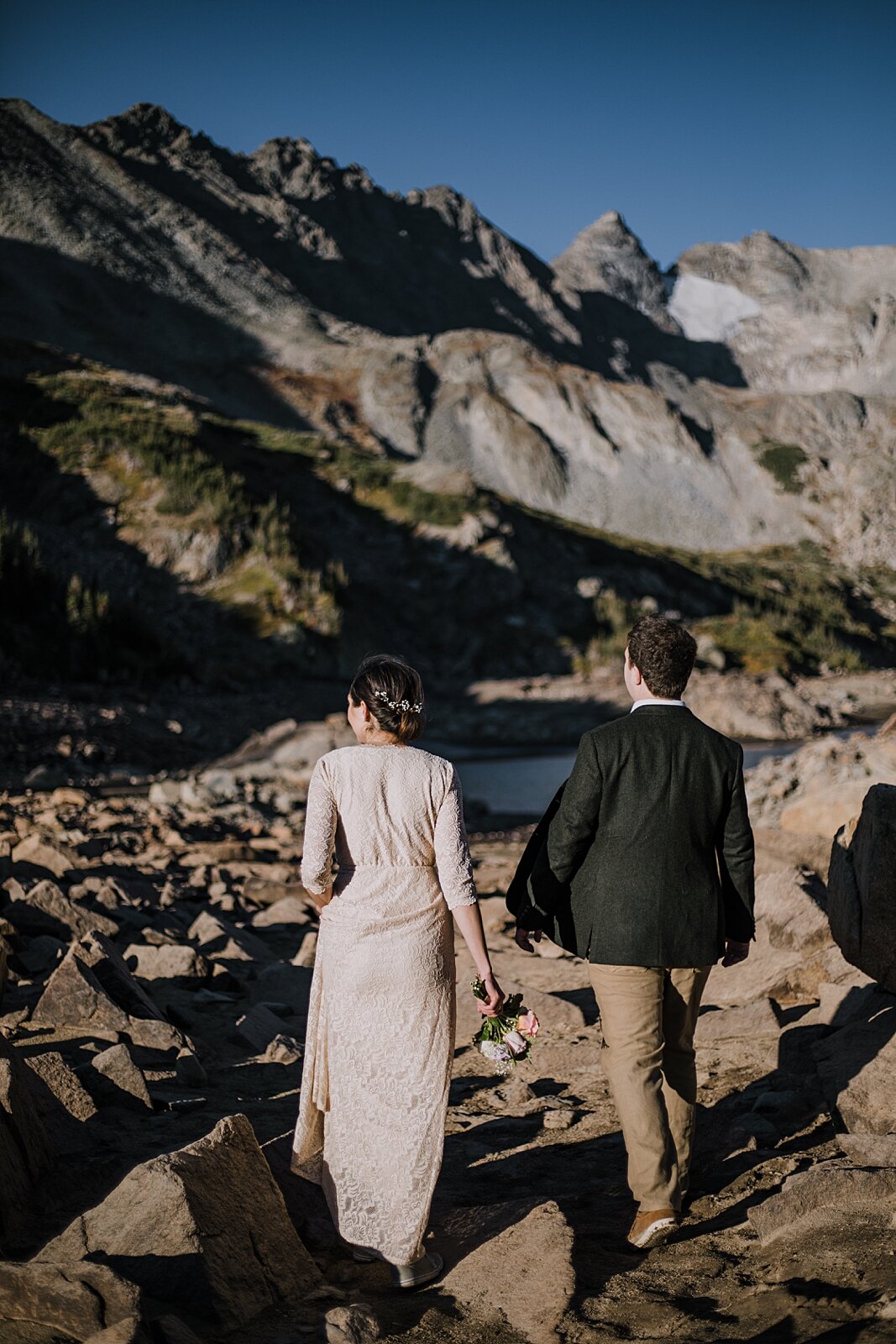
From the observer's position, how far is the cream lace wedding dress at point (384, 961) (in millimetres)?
4008

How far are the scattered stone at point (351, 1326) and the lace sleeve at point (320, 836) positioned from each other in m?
1.35

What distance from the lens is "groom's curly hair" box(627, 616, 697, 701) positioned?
4.38 meters

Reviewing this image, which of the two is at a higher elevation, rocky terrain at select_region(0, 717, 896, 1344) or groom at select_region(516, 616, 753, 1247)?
groom at select_region(516, 616, 753, 1247)

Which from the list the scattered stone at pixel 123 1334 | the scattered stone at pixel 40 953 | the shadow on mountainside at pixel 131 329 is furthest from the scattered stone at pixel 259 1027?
the shadow on mountainside at pixel 131 329

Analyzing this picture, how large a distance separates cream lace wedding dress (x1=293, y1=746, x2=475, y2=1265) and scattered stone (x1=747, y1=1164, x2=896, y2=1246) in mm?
1227

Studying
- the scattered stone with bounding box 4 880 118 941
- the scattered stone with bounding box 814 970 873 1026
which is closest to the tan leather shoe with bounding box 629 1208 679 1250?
the scattered stone with bounding box 814 970 873 1026

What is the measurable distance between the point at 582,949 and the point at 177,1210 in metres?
1.76

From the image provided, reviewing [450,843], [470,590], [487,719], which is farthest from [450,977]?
[470,590]

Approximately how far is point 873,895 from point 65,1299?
420 centimetres

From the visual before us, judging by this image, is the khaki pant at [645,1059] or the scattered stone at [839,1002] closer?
the khaki pant at [645,1059]

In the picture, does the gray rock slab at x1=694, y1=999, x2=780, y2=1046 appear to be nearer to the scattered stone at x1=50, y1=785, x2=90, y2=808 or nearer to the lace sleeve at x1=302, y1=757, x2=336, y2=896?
the lace sleeve at x1=302, y1=757, x2=336, y2=896

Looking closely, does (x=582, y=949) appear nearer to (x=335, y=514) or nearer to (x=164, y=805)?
(x=164, y=805)

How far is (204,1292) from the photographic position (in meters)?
3.36

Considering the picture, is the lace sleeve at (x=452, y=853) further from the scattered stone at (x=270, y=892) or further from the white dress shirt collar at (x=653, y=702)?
the scattered stone at (x=270, y=892)
